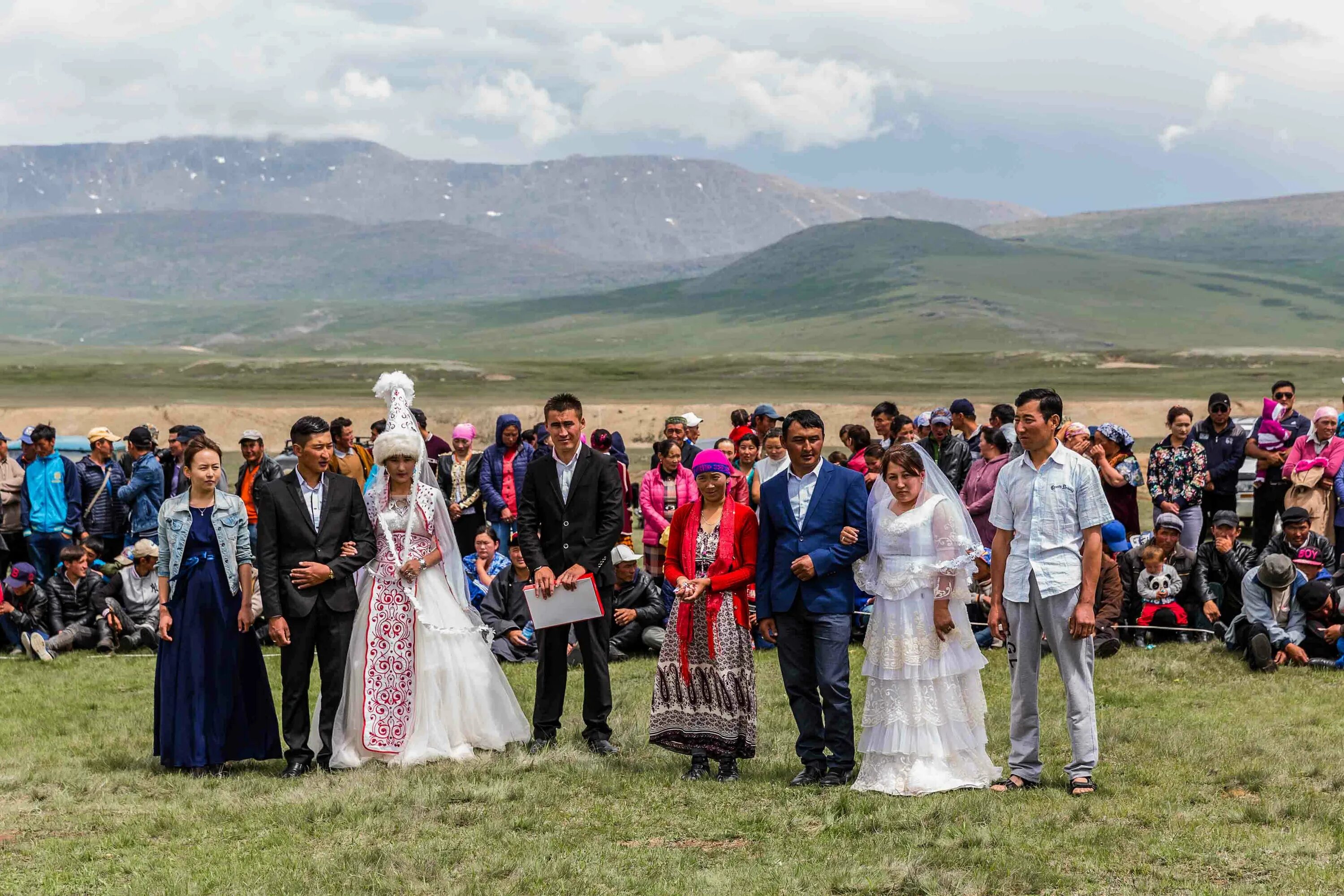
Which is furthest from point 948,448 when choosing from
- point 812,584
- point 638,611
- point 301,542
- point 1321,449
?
point 301,542

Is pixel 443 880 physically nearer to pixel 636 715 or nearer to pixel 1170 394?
pixel 636 715

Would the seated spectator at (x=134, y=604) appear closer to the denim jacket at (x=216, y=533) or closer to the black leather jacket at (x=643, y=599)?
the black leather jacket at (x=643, y=599)

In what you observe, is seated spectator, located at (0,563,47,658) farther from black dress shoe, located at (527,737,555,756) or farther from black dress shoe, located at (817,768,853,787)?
black dress shoe, located at (817,768,853,787)

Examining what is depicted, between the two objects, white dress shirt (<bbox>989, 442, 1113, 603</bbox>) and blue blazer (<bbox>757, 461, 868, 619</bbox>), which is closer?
white dress shirt (<bbox>989, 442, 1113, 603</bbox>)

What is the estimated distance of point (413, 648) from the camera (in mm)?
8812

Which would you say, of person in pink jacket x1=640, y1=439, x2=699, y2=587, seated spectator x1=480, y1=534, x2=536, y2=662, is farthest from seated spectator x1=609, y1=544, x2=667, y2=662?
seated spectator x1=480, y1=534, x2=536, y2=662

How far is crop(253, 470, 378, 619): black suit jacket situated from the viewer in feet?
27.8

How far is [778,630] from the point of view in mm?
8031

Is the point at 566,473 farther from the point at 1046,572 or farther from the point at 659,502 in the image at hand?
the point at 659,502

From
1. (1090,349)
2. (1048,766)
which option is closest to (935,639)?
(1048,766)

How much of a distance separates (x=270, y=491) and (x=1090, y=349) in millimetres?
149518

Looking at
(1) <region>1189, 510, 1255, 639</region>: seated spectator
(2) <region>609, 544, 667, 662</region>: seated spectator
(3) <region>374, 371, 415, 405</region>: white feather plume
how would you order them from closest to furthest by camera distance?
(3) <region>374, 371, 415, 405</region>: white feather plume
(1) <region>1189, 510, 1255, 639</region>: seated spectator
(2) <region>609, 544, 667, 662</region>: seated spectator

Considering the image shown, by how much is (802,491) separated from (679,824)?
1922 mm

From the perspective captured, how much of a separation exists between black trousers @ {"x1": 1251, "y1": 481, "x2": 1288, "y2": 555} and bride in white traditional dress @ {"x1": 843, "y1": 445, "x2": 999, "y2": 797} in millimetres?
7908
